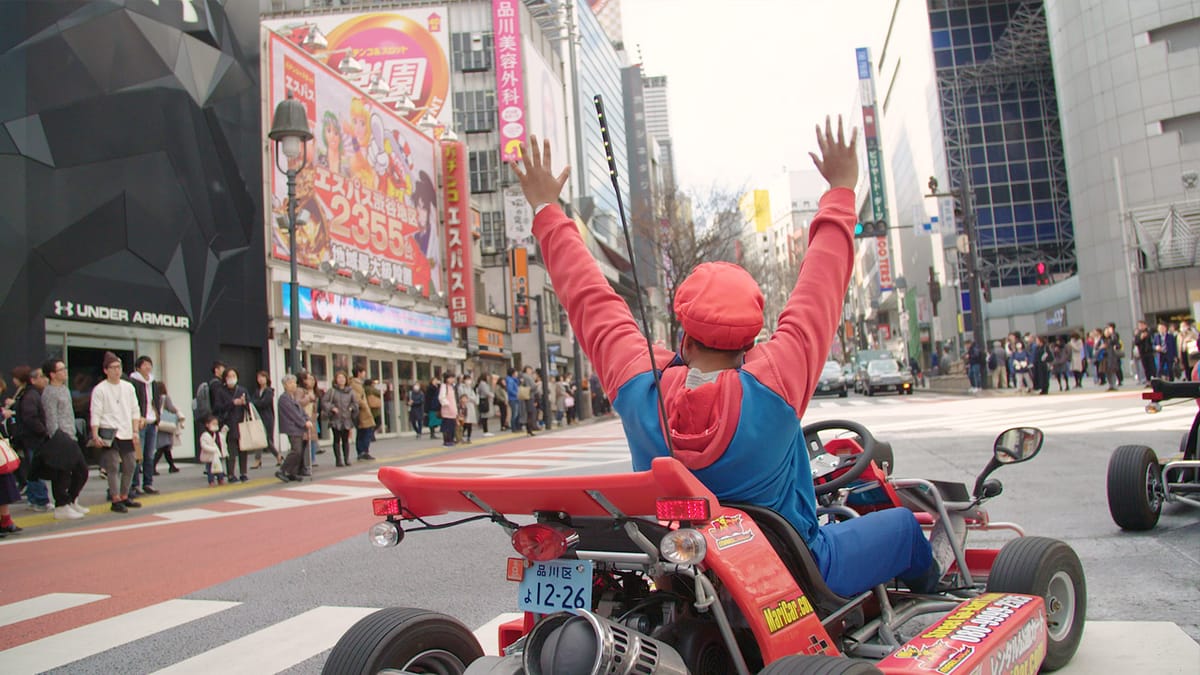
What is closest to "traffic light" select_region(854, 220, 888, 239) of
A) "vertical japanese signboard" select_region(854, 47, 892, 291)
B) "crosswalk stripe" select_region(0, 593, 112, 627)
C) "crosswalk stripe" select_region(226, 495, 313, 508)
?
"crosswalk stripe" select_region(226, 495, 313, 508)

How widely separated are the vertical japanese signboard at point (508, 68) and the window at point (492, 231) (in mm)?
2950

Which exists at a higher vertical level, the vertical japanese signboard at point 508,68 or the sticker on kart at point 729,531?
the vertical japanese signboard at point 508,68

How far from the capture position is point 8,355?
1407 cm

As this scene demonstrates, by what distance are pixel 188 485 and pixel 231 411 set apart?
1.33 m

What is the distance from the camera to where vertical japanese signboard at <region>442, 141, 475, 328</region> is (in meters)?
32.1

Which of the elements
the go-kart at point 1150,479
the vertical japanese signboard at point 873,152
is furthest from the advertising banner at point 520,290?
the vertical japanese signboard at point 873,152

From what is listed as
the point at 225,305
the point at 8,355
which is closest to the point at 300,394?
the point at 8,355

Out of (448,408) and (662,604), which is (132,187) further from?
(662,604)

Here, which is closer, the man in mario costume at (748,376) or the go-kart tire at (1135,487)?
the man in mario costume at (748,376)

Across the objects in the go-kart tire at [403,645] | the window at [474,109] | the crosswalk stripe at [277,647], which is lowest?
the crosswalk stripe at [277,647]

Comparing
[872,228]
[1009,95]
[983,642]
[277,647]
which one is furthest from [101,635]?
[1009,95]

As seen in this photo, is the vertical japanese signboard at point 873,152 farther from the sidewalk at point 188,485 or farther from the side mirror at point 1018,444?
the side mirror at point 1018,444

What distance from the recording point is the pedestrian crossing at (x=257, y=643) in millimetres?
3289

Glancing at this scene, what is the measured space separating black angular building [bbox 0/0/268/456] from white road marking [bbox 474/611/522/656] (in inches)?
519
